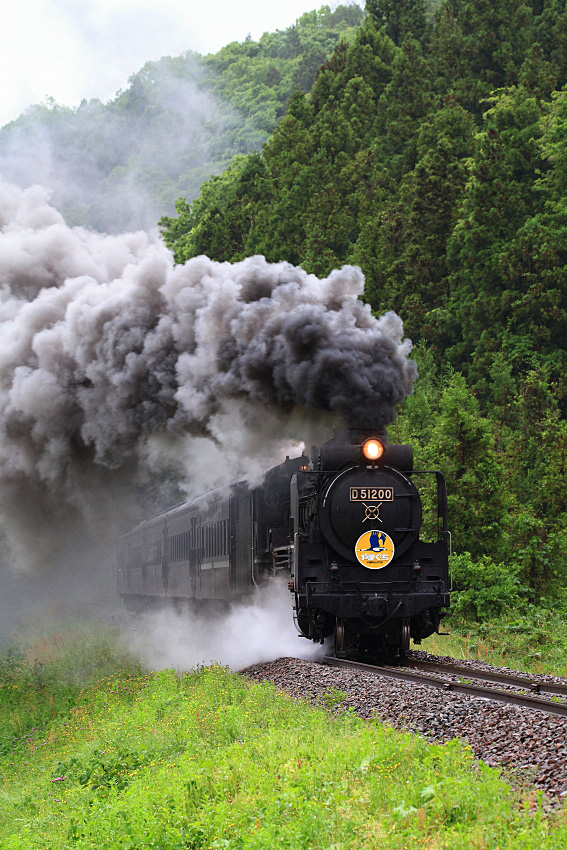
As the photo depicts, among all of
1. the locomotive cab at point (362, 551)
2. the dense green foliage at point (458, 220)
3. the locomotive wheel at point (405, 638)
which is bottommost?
the locomotive wheel at point (405, 638)

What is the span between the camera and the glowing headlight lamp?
11.3 m

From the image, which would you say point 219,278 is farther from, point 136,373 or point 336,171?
point 336,171

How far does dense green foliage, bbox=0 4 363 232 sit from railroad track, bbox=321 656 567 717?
7414 centimetres

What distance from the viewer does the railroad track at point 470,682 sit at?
8.07 m

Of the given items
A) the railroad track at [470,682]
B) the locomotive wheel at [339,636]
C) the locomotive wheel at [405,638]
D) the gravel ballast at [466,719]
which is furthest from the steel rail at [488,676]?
the gravel ballast at [466,719]

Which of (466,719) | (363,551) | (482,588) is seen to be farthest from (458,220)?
(466,719)

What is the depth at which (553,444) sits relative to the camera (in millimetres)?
23953

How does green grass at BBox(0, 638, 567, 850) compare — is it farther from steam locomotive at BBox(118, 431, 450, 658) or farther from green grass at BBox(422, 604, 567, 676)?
green grass at BBox(422, 604, 567, 676)

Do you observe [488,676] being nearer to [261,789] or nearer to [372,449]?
[372,449]

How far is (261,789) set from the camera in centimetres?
588

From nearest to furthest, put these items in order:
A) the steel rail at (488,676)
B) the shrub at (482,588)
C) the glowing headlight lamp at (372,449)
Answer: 1. the steel rail at (488,676)
2. the glowing headlight lamp at (372,449)
3. the shrub at (482,588)

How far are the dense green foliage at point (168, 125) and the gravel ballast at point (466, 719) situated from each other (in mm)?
75536

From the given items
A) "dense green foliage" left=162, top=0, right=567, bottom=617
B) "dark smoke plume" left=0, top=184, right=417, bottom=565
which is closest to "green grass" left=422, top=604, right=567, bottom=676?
"dense green foliage" left=162, top=0, right=567, bottom=617

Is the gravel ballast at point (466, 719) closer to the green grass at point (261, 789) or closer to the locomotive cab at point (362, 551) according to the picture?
the green grass at point (261, 789)
